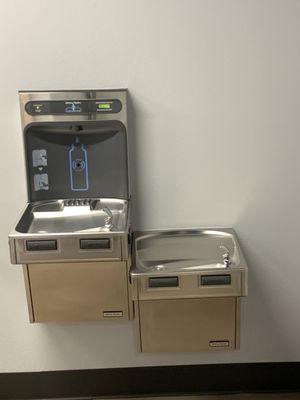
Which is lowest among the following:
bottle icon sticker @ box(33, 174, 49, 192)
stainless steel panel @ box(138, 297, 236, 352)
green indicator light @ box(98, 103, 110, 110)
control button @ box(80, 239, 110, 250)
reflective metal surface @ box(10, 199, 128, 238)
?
stainless steel panel @ box(138, 297, 236, 352)

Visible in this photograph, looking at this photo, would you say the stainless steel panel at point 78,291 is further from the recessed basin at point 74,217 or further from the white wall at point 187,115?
the white wall at point 187,115

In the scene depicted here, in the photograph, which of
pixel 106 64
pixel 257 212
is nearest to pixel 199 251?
pixel 257 212

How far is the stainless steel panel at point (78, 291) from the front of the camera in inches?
82.7

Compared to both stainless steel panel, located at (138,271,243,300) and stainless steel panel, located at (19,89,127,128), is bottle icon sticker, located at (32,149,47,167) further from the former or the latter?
stainless steel panel, located at (138,271,243,300)

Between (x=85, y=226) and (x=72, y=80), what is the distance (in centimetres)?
56

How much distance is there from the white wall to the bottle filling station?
0.08 metres

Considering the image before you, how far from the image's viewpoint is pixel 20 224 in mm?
2119

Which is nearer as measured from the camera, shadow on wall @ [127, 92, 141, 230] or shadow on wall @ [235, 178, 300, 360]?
shadow on wall @ [127, 92, 141, 230]

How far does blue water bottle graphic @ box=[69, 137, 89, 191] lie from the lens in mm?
2262

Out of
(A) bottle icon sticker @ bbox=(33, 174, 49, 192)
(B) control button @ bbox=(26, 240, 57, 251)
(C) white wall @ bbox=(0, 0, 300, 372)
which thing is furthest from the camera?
(A) bottle icon sticker @ bbox=(33, 174, 49, 192)

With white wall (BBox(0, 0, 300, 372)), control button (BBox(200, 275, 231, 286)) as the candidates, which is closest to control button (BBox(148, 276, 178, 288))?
control button (BBox(200, 275, 231, 286))

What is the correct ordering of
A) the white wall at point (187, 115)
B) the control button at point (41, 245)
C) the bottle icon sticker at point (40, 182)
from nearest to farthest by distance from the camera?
the control button at point (41, 245) → the white wall at point (187, 115) → the bottle icon sticker at point (40, 182)

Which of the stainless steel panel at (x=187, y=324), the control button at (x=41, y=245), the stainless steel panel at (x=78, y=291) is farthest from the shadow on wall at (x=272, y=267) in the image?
the control button at (x=41, y=245)

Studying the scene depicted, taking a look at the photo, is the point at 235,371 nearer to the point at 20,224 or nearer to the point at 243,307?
the point at 243,307
